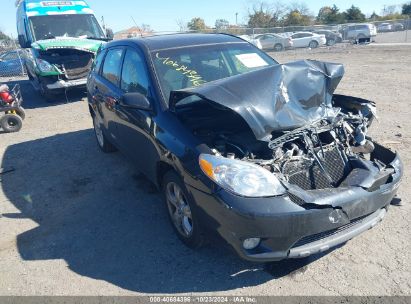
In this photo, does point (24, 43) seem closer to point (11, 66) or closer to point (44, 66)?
point (44, 66)

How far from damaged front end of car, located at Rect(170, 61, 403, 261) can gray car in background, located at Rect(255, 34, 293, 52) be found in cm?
2567

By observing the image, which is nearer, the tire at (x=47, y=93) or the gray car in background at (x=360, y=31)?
the tire at (x=47, y=93)

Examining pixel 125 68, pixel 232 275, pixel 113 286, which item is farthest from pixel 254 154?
pixel 125 68

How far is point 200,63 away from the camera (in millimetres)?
4012

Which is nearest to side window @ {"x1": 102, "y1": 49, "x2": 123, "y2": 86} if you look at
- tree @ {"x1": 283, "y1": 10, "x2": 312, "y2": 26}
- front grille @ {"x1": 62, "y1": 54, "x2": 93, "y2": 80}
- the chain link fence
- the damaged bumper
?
the damaged bumper

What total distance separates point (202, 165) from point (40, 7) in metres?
10.9

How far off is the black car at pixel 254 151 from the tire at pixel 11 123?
15.5ft

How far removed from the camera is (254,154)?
297 centimetres

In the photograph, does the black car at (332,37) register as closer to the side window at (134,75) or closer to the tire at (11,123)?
the tire at (11,123)

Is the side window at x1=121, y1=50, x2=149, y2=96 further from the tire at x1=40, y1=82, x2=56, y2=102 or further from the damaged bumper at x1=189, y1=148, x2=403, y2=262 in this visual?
the tire at x1=40, y1=82, x2=56, y2=102

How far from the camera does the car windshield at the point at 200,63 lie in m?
3.77

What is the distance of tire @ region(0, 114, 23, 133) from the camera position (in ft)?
25.3

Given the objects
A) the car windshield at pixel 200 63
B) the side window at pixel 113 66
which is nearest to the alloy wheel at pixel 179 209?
the car windshield at pixel 200 63

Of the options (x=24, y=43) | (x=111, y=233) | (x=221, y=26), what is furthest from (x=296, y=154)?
(x=221, y=26)
